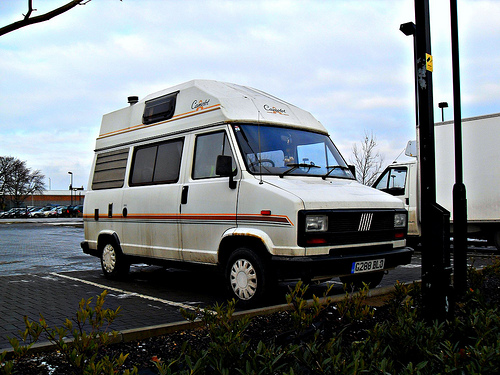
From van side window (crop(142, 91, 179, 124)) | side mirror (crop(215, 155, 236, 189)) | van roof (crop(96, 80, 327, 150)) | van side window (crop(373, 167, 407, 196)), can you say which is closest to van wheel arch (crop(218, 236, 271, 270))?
side mirror (crop(215, 155, 236, 189))

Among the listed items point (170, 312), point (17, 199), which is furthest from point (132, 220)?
point (17, 199)

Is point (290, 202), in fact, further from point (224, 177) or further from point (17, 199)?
point (17, 199)

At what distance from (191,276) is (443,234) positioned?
626cm

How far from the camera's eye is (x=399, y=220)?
268 inches

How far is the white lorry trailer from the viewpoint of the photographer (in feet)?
43.6

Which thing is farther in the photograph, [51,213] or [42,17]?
[51,213]

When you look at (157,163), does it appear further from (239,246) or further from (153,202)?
(239,246)

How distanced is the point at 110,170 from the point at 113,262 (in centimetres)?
161

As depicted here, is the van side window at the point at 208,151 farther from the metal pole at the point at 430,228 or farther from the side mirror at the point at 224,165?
the metal pole at the point at 430,228

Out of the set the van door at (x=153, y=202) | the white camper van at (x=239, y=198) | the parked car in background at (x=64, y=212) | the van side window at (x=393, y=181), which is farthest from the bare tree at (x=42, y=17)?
the parked car in background at (x=64, y=212)

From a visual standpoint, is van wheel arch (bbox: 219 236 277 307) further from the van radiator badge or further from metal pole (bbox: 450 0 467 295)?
metal pole (bbox: 450 0 467 295)

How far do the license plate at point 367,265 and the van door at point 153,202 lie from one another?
260 centimetres

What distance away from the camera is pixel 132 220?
842cm

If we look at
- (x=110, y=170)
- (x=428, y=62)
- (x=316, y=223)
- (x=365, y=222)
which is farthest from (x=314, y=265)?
(x=110, y=170)
